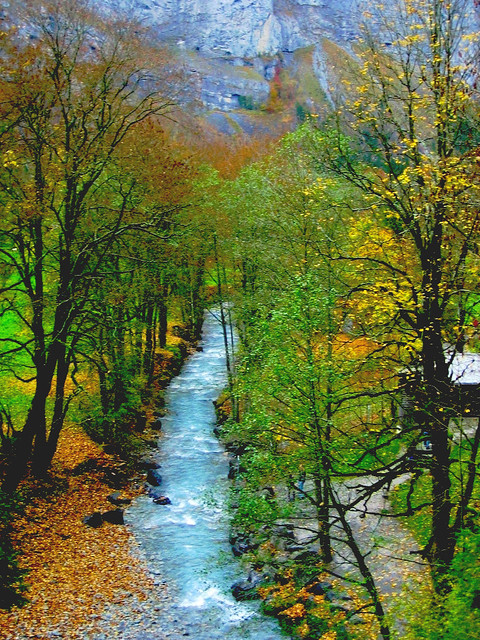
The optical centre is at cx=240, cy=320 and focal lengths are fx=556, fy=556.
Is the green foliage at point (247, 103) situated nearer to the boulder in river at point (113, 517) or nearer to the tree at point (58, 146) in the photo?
the tree at point (58, 146)

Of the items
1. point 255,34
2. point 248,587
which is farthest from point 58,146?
point 255,34

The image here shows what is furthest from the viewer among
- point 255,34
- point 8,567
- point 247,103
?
point 255,34

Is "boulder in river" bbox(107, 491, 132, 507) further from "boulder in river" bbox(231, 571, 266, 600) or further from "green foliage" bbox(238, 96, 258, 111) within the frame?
"green foliage" bbox(238, 96, 258, 111)

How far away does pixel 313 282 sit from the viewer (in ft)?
52.0

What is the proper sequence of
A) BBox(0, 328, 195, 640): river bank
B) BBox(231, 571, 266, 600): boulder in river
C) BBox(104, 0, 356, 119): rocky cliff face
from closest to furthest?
BBox(0, 328, 195, 640): river bank, BBox(231, 571, 266, 600): boulder in river, BBox(104, 0, 356, 119): rocky cliff face

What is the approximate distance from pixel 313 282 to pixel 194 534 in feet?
34.4

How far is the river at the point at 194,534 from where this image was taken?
1507cm

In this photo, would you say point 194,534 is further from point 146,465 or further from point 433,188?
point 433,188

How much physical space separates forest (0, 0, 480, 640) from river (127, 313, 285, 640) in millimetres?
1019

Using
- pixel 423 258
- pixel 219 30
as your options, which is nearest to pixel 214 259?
pixel 423 258

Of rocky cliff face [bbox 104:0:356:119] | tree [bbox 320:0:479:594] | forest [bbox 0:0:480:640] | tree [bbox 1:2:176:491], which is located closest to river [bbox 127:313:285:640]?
forest [bbox 0:0:480:640]

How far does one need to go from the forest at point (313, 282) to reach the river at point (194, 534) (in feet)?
3.34

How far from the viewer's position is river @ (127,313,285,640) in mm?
15070

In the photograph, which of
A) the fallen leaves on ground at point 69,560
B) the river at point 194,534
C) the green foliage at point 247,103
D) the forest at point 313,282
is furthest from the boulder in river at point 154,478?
the green foliage at point 247,103
